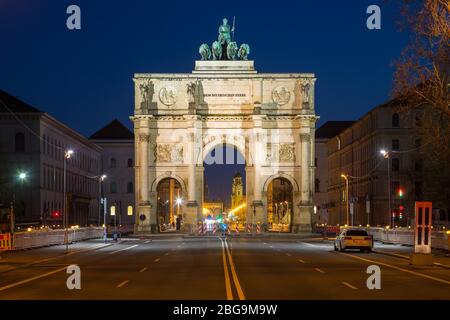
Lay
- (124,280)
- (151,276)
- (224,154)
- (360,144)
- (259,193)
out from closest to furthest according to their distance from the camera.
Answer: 1. (124,280)
2. (151,276)
3. (259,193)
4. (224,154)
5. (360,144)

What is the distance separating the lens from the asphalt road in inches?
934

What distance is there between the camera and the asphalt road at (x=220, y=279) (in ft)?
77.9

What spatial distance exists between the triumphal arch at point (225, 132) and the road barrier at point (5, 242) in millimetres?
46026

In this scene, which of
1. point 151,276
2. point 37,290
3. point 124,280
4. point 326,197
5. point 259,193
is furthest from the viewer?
point 326,197

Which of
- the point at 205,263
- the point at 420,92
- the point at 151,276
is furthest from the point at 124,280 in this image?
the point at 420,92

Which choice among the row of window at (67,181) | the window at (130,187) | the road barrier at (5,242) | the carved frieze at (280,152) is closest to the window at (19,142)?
the row of window at (67,181)

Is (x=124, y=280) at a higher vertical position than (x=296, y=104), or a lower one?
lower

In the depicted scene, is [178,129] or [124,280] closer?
[124,280]

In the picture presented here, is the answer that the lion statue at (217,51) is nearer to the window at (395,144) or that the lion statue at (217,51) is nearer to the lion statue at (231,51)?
the lion statue at (231,51)

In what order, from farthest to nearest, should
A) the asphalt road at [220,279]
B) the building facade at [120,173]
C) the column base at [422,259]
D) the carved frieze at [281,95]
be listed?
the building facade at [120,173] < the carved frieze at [281,95] < the column base at [422,259] < the asphalt road at [220,279]

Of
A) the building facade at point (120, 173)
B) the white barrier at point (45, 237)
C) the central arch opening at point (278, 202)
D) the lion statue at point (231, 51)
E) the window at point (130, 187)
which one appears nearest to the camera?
the white barrier at point (45, 237)

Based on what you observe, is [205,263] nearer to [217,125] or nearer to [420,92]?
[420,92]

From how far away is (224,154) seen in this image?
107 m

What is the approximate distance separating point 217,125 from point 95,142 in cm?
6994
